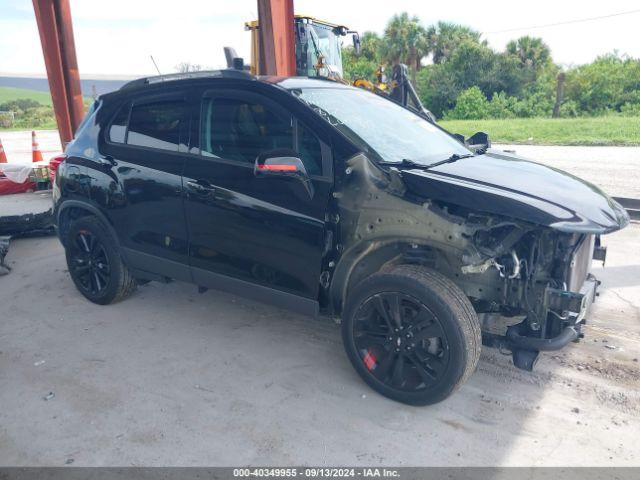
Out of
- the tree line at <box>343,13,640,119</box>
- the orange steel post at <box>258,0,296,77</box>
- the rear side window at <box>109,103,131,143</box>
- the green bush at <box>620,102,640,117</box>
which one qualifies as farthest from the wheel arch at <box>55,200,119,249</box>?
the green bush at <box>620,102,640,117</box>

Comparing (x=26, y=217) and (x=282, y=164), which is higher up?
(x=282, y=164)

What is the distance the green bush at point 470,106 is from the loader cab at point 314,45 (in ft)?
69.9

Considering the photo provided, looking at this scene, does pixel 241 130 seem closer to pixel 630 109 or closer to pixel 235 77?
pixel 235 77

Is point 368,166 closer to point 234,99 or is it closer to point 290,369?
point 234,99

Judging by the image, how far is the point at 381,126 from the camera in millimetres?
3693

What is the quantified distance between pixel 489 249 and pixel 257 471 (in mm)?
1688

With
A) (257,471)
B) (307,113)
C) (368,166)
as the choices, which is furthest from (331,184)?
(257,471)

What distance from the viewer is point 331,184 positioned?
3166mm

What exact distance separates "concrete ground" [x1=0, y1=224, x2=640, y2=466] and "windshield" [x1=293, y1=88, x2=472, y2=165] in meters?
1.48

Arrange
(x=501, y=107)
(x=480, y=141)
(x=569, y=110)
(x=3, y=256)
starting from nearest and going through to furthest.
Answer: (x=480, y=141) → (x=3, y=256) → (x=569, y=110) → (x=501, y=107)

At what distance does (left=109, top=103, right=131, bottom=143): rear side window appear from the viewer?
423cm

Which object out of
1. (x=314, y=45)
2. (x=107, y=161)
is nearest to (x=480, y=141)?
(x=107, y=161)

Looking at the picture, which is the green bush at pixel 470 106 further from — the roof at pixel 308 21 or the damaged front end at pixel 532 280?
the damaged front end at pixel 532 280

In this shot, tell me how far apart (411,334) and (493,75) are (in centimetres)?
3568
